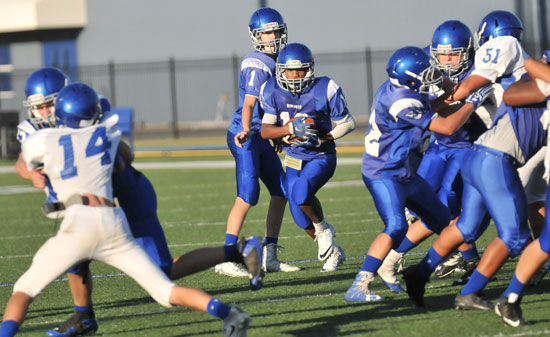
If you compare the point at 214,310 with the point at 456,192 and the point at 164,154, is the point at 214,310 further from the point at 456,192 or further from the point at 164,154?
the point at 164,154

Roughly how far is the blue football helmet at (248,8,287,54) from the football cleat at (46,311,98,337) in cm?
302

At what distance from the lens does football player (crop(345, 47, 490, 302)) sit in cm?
576

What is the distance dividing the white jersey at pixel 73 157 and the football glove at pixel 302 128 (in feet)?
7.25

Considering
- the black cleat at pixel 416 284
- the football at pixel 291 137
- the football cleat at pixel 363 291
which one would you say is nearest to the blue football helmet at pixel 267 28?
the football at pixel 291 137

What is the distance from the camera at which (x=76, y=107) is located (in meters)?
4.80

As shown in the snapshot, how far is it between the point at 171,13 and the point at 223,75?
125 inches

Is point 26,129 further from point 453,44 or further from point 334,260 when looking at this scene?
point 453,44

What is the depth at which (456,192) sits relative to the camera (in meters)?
6.78

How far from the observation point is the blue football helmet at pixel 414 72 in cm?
570

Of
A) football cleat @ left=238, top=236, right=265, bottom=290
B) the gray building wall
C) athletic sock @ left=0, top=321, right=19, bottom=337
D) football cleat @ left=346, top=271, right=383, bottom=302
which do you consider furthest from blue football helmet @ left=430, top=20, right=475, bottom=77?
the gray building wall

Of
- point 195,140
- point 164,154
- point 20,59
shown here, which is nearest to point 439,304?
point 164,154

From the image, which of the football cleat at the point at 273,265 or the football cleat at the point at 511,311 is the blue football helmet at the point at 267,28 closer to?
the football cleat at the point at 273,265

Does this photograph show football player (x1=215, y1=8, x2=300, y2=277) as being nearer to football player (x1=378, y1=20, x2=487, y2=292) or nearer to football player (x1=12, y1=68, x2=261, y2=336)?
football player (x1=378, y1=20, x2=487, y2=292)

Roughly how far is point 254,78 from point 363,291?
2255 mm
